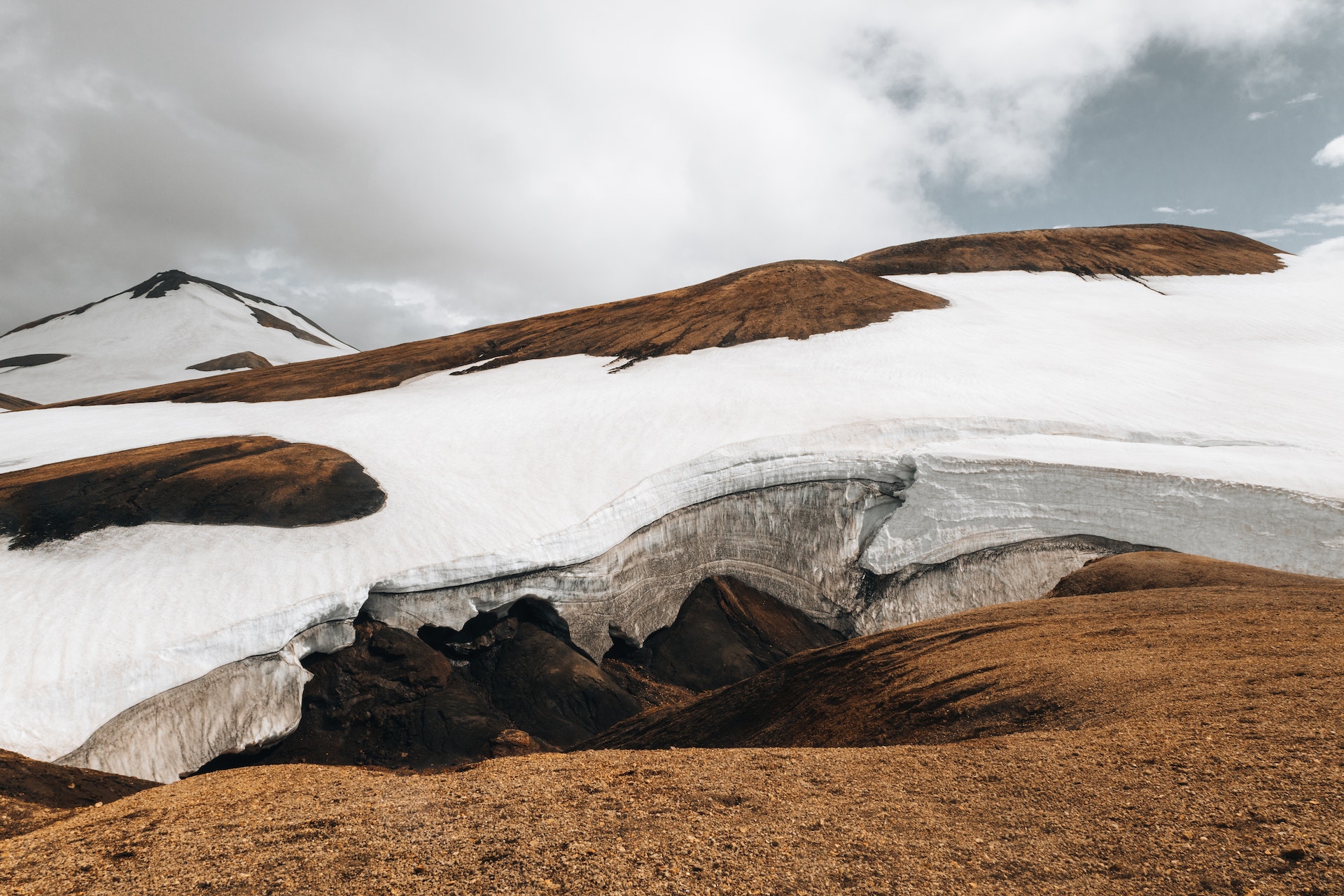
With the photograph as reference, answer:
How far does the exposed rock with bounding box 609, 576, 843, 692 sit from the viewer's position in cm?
1416

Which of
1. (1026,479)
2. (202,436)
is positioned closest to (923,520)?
(1026,479)

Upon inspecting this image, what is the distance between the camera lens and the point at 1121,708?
233 inches

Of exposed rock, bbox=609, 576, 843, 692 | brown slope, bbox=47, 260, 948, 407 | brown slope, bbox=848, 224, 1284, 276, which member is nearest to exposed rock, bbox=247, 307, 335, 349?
brown slope, bbox=47, 260, 948, 407

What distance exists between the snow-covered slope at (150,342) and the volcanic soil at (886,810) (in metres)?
60.5

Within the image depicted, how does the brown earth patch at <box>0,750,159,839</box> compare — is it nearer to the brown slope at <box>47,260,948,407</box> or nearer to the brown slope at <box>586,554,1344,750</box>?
the brown slope at <box>586,554,1344,750</box>

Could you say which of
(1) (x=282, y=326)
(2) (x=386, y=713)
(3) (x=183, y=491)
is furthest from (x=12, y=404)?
(1) (x=282, y=326)

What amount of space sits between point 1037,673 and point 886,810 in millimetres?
3282

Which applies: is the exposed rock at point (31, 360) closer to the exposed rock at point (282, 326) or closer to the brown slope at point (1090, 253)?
the exposed rock at point (282, 326)

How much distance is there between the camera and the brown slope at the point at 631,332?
73.3ft

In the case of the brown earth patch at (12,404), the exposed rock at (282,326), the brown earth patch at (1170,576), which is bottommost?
the brown earth patch at (1170,576)

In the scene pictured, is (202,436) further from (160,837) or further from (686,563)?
(160,837)

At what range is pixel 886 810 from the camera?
472 cm

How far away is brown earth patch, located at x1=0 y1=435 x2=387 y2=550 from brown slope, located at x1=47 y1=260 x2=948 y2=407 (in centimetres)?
759

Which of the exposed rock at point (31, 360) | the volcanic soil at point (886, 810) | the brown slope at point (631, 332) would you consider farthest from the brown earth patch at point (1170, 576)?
the exposed rock at point (31, 360)
